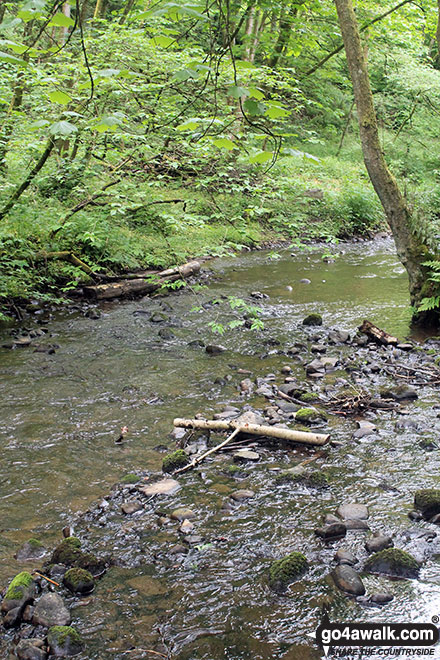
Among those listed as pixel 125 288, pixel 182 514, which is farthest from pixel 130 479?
pixel 125 288

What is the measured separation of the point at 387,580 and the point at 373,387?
11.2ft

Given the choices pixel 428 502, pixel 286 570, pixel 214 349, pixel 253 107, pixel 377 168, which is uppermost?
pixel 377 168

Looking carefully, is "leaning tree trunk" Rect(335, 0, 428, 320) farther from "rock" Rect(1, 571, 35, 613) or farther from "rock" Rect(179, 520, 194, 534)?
"rock" Rect(1, 571, 35, 613)

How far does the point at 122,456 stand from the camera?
4613 millimetres

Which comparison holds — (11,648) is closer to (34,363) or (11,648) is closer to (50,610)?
(50,610)

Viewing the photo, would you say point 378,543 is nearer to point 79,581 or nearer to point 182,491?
point 182,491

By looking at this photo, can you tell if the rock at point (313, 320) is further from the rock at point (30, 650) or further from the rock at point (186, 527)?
the rock at point (30, 650)

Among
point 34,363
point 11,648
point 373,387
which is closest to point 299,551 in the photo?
point 11,648

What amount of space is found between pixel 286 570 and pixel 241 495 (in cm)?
93

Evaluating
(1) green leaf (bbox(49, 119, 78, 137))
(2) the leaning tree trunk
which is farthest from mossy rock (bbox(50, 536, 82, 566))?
(2) the leaning tree trunk

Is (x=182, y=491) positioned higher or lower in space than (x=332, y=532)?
lower

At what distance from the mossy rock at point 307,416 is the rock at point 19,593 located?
122 inches

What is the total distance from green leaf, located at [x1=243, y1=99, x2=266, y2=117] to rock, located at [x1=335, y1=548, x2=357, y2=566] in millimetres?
2732

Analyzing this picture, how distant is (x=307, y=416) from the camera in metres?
5.25
